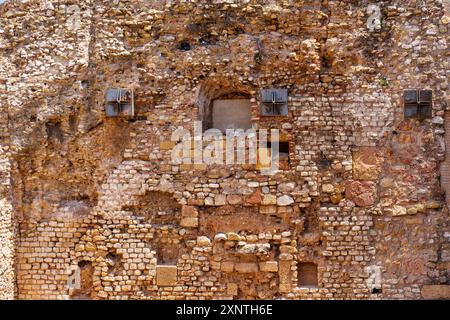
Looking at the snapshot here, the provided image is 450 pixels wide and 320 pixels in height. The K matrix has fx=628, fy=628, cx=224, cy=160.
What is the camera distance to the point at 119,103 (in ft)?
30.2

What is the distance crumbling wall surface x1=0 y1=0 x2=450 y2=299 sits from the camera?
29.1 feet

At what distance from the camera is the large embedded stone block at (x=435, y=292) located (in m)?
8.61

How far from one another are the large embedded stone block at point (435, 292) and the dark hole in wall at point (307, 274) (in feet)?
4.89

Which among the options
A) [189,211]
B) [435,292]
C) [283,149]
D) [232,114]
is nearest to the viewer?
[435,292]

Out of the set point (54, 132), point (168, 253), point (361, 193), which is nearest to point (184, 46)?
point (54, 132)

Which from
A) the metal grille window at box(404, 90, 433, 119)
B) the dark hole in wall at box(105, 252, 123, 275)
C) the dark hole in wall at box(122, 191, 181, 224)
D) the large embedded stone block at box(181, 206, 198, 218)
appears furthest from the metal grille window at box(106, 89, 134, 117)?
the metal grille window at box(404, 90, 433, 119)

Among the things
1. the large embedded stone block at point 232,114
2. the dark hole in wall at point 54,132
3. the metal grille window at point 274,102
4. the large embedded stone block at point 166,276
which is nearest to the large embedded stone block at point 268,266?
the large embedded stone block at point 166,276

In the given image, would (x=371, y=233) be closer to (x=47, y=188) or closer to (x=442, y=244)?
(x=442, y=244)

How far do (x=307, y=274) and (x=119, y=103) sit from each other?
3.68m

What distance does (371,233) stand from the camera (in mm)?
8836

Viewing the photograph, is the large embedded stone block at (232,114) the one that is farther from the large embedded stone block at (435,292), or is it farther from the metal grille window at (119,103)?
the large embedded stone block at (435,292)

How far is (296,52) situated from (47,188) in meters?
4.19

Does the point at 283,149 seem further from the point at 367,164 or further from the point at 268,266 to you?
the point at 268,266

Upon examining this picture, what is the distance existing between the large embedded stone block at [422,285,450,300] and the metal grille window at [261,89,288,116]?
3119 mm
